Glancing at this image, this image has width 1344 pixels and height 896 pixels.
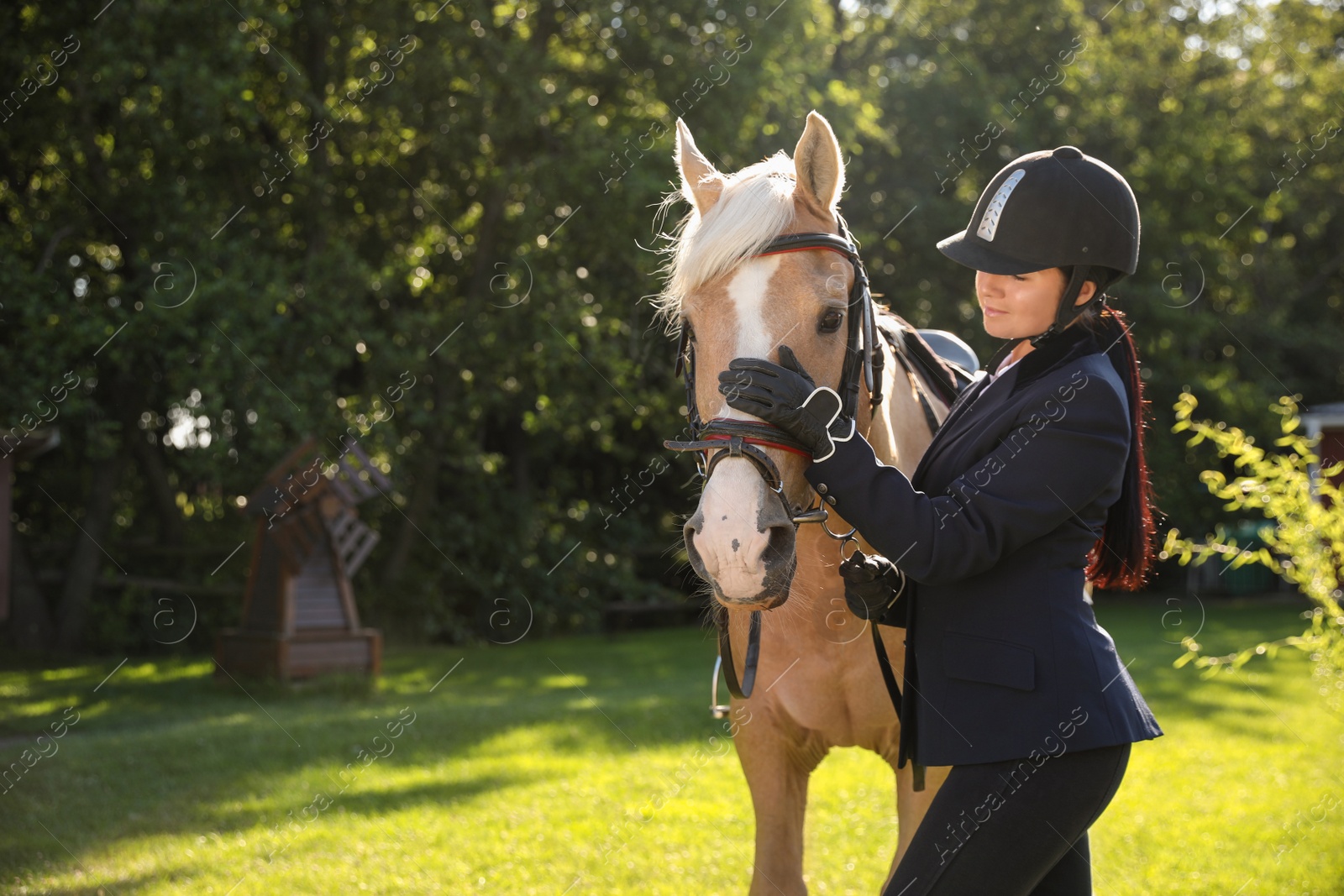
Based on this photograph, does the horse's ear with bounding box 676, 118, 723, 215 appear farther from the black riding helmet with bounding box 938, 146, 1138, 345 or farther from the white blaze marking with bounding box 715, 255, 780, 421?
the black riding helmet with bounding box 938, 146, 1138, 345

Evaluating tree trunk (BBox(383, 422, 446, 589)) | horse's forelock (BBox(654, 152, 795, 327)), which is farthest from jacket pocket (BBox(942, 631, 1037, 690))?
tree trunk (BBox(383, 422, 446, 589))

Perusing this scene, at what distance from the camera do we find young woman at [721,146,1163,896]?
6.22ft

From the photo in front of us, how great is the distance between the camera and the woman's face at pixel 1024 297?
211cm

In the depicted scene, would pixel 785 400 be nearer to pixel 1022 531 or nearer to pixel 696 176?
pixel 1022 531

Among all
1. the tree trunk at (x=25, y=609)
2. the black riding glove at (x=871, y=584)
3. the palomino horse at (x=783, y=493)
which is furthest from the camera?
the tree trunk at (x=25, y=609)

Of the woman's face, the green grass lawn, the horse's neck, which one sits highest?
the woman's face

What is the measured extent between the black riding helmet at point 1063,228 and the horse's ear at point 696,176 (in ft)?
2.26

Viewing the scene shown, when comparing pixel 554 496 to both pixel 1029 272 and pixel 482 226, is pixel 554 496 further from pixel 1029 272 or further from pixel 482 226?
pixel 1029 272

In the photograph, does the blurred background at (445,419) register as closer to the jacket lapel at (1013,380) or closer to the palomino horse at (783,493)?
the palomino horse at (783,493)

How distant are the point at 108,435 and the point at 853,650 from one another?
12.1 meters

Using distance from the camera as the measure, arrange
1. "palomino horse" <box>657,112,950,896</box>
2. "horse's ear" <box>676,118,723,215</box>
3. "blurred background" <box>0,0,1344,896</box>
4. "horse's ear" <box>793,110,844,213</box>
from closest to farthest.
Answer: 1. "palomino horse" <box>657,112,950,896</box>
2. "horse's ear" <box>793,110,844,213</box>
3. "horse's ear" <box>676,118,723,215</box>
4. "blurred background" <box>0,0,1344,896</box>

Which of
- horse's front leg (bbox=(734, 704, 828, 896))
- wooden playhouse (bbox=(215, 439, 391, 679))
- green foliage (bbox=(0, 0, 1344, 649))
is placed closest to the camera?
horse's front leg (bbox=(734, 704, 828, 896))

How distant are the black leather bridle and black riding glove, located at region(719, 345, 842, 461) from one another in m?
0.04

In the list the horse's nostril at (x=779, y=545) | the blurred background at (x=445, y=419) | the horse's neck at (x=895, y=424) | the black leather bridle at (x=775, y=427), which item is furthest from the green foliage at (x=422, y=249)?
the horse's nostril at (x=779, y=545)
